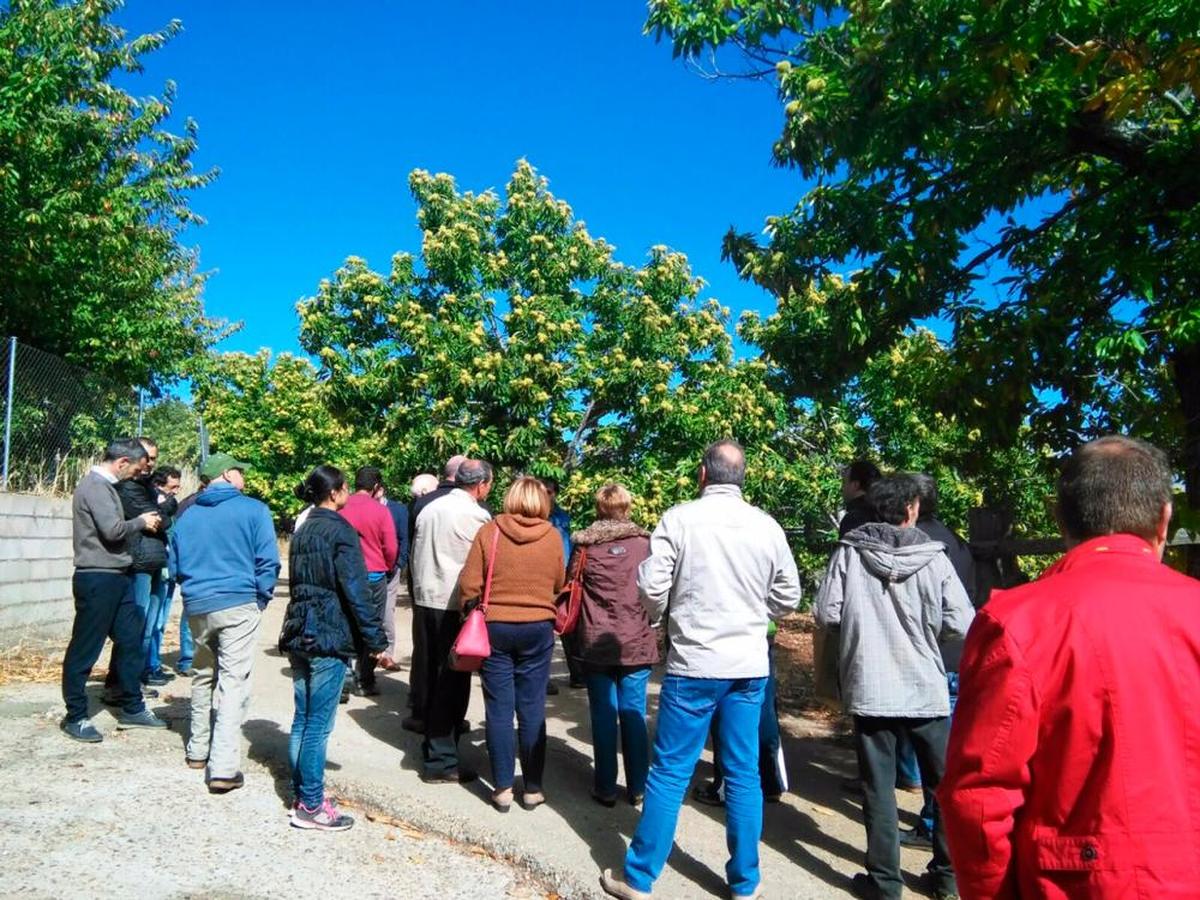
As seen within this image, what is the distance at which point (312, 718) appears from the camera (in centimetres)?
440

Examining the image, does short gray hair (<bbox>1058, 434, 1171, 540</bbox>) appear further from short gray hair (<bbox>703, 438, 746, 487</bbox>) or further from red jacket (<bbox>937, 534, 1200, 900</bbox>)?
short gray hair (<bbox>703, 438, 746, 487</bbox>)

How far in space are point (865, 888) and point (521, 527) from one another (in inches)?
93.6

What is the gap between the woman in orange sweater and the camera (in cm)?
471

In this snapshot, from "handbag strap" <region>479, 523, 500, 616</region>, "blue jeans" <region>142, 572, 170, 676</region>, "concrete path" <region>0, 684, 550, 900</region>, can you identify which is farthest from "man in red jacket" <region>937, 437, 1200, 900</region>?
"blue jeans" <region>142, 572, 170, 676</region>

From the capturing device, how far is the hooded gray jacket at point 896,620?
386cm

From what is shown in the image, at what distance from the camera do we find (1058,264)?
5.49 metres

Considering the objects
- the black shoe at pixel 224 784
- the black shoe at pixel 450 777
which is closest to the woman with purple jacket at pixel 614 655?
the black shoe at pixel 450 777

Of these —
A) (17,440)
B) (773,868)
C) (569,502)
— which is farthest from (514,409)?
(773,868)

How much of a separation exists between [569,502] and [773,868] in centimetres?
936

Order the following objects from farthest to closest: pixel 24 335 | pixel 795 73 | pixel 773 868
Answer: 1. pixel 24 335
2. pixel 795 73
3. pixel 773 868

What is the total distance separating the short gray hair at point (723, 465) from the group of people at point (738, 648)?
0.05 ft

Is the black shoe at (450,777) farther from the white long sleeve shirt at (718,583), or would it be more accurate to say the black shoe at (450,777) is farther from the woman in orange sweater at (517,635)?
the white long sleeve shirt at (718,583)

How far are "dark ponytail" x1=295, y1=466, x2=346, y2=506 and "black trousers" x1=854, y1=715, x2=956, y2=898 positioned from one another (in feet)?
9.30

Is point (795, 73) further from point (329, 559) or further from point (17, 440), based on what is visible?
point (17, 440)
